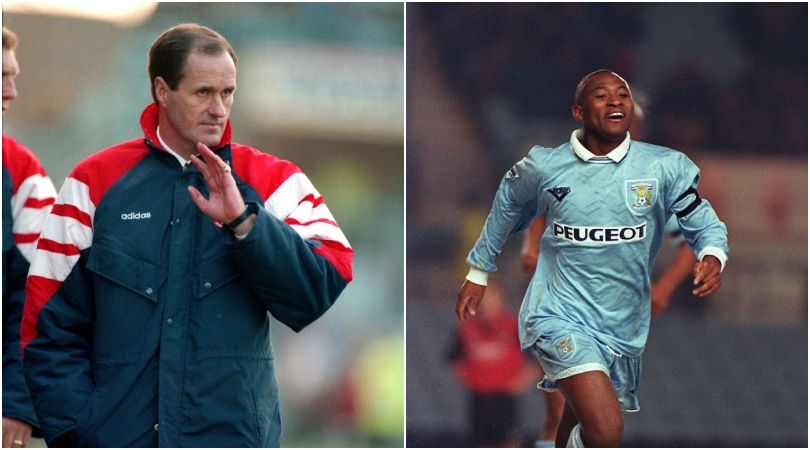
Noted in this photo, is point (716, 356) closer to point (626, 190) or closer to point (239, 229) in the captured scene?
point (626, 190)

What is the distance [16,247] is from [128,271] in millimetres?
887

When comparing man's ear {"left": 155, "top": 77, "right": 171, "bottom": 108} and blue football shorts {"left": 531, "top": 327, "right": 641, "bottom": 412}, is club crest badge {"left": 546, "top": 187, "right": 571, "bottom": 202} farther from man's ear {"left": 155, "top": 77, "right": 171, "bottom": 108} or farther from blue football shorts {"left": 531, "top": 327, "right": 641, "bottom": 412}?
man's ear {"left": 155, "top": 77, "right": 171, "bottom": 108}

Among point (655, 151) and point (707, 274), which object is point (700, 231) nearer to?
point (707, 274)

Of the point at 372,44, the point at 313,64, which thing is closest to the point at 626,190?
the point at 372,44

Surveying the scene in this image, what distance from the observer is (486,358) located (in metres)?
4.26

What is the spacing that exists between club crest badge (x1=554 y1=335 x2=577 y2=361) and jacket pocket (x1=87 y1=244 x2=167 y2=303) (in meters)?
1.25

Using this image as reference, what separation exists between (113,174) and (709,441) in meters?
2.34

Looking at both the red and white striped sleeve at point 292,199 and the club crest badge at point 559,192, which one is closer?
the red and white striped sleeve at point 292,199

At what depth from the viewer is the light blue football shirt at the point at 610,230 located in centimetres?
384

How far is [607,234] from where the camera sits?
3838mm

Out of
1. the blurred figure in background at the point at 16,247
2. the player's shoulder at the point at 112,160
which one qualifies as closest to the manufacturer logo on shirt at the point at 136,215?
the player's shoulder at the point at 112,160

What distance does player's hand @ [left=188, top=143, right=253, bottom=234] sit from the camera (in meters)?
3.05

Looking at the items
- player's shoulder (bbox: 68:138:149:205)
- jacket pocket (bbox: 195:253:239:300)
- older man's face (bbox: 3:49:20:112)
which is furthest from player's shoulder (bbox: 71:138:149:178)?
older man's face (bbox: 3:49:20:112)

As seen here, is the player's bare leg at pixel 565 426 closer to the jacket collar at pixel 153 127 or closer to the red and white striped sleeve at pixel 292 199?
the red and white striped sleeve at pixel 292 199
